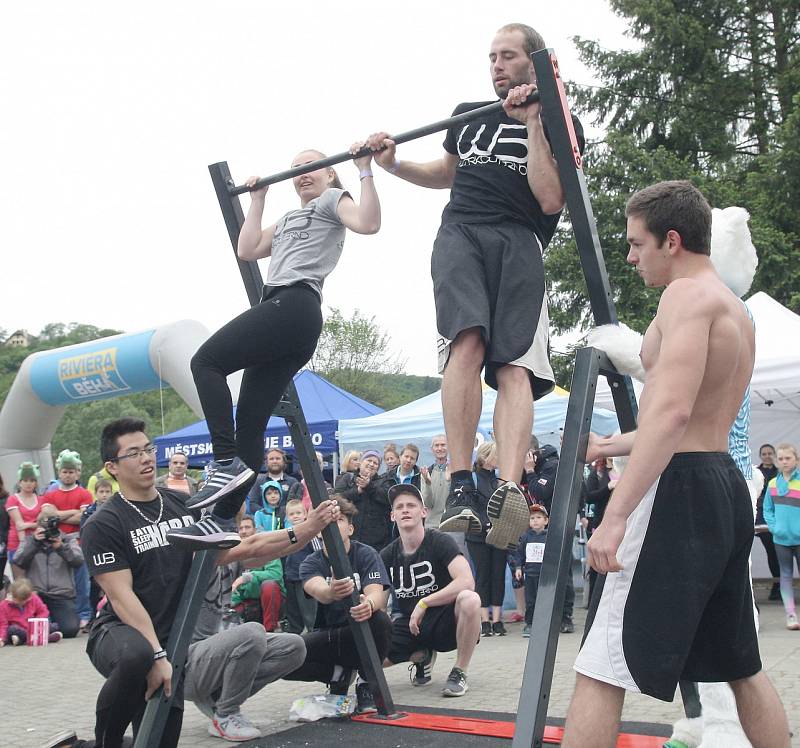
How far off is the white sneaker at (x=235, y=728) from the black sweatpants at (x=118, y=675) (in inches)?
31.0

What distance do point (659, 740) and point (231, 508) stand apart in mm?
2276

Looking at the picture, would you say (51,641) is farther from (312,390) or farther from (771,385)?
(771,385)

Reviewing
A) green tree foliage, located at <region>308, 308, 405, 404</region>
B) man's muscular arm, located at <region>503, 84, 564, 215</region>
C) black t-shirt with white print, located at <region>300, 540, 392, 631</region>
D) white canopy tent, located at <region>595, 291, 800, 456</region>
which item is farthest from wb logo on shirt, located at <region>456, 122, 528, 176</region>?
green tree foliage, located at <region>308, 308, 405, 404</region>

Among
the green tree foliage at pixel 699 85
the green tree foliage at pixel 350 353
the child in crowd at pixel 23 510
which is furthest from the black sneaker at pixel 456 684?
the green tree foliage at pixel 350 353

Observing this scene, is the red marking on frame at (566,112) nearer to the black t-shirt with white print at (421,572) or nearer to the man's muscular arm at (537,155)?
the man's muscular arm at (537,155)

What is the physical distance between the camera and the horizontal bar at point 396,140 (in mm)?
3602

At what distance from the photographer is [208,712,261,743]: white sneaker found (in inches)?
201

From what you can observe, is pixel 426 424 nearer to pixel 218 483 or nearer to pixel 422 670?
pixel 422 670

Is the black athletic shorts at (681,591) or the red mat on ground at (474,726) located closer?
the black athletic shorts at (681,591)

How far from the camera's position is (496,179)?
3666mm

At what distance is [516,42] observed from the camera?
3.61 metres

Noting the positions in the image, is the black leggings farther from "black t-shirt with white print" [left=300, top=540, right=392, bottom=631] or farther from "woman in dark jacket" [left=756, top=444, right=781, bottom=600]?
"woman in dark jacket" [left=756, top=444, right=781, bottom=600]

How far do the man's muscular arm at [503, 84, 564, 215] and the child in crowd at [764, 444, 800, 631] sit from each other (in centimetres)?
588

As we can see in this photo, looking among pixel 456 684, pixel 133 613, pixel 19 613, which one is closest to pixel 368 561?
pixel 456 684
